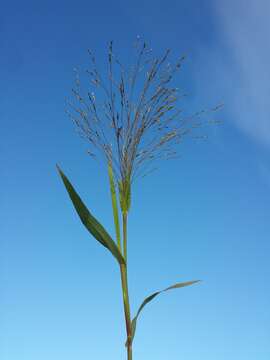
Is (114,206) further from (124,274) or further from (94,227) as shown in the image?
(124,274)

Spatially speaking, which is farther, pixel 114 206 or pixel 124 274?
pixel 114 206

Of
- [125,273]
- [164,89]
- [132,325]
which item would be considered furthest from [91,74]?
[132,325]

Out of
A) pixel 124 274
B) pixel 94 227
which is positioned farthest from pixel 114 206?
pixel 124 274

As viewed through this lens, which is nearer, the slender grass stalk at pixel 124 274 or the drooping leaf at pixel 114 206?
the slender grass stalk at pixel 124 274

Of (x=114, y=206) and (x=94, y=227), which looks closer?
(x=94, y=227)

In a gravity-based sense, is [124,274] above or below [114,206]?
below

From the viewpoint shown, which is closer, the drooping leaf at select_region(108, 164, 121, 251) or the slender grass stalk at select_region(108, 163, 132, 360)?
the slender grass stalk at select_region(108, 163, 132, 360)

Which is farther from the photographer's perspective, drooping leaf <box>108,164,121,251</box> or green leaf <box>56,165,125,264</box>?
drooping leaf <box>108,164,121,251</box>

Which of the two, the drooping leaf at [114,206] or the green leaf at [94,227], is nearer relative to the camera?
the green leaf at [94,227]
